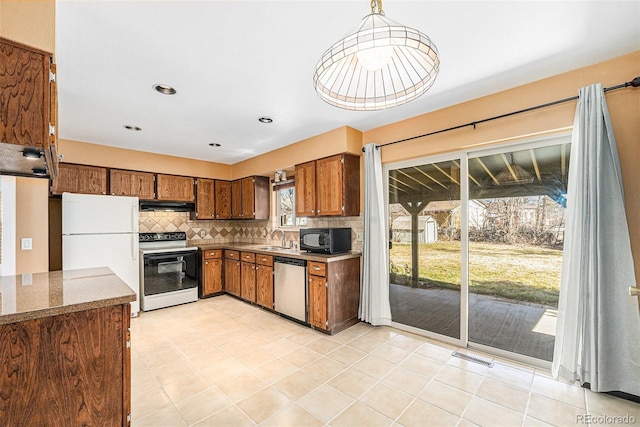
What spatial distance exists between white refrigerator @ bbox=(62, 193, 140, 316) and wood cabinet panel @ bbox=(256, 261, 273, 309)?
157 centimetres

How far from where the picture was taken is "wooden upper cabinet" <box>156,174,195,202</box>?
467cm

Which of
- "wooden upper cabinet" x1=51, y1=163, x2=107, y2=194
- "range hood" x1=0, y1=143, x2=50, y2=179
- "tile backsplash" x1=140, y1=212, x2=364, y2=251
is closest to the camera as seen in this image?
"range hood" x1=0, y1=143, x2=50, y2=179

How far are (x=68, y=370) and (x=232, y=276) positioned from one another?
3.51 meters

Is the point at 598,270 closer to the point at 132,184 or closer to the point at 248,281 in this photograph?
the point at 248,281

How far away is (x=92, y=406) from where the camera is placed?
4.69 feet

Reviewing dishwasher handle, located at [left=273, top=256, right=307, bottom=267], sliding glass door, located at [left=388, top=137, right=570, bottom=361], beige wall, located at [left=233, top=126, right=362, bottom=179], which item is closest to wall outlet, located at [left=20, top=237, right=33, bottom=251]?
dishwasher handle, located at [left=273, top=256, right=307, bottom=267]

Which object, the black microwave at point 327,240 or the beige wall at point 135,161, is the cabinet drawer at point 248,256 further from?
the beige wall at point 135,161

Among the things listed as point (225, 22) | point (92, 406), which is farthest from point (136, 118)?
point (92, 406)

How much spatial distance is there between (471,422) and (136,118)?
13.7 ft

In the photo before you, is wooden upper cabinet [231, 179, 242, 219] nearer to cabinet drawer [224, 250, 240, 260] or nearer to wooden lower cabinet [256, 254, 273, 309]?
cabinet drawer [224, 250, 240, 260]

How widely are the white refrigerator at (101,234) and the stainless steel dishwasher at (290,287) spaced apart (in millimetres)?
1752

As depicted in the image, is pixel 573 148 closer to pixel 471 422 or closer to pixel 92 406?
pixel 471 422

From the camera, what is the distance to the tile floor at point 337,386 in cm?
190

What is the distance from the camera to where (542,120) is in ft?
7.83
